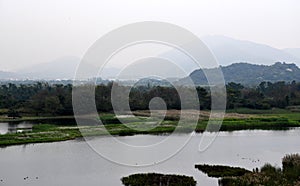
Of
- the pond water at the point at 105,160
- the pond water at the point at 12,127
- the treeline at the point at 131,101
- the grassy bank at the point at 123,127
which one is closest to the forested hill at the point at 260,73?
the treeline at the point at 131,101

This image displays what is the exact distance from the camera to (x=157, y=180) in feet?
50.7

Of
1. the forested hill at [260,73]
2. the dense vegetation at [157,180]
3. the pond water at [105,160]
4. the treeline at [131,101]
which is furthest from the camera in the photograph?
the forested hill at [260,73]

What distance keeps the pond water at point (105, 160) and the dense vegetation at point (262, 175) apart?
0.65m

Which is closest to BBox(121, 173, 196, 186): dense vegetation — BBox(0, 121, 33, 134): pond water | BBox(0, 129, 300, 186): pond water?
BBox(0, 129, 300, 186): pond water

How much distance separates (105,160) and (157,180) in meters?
4.84

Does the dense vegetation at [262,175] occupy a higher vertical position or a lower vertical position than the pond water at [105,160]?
lower

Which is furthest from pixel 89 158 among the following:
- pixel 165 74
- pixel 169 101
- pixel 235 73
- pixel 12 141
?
pixel 235 73

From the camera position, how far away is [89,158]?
19734 mm

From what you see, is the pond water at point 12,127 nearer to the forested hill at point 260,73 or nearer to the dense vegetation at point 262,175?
the dense vegetation at point 262,175

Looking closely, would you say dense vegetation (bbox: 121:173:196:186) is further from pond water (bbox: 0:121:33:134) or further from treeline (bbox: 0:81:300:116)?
treeline (bbox: 0:81:300:116)

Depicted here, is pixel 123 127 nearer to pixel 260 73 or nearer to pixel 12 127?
pixel 12 127

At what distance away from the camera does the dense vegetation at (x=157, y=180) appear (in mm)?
15006

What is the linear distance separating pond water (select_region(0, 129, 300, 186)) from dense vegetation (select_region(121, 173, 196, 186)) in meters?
0.44

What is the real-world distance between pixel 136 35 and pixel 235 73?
14213 centimetres
